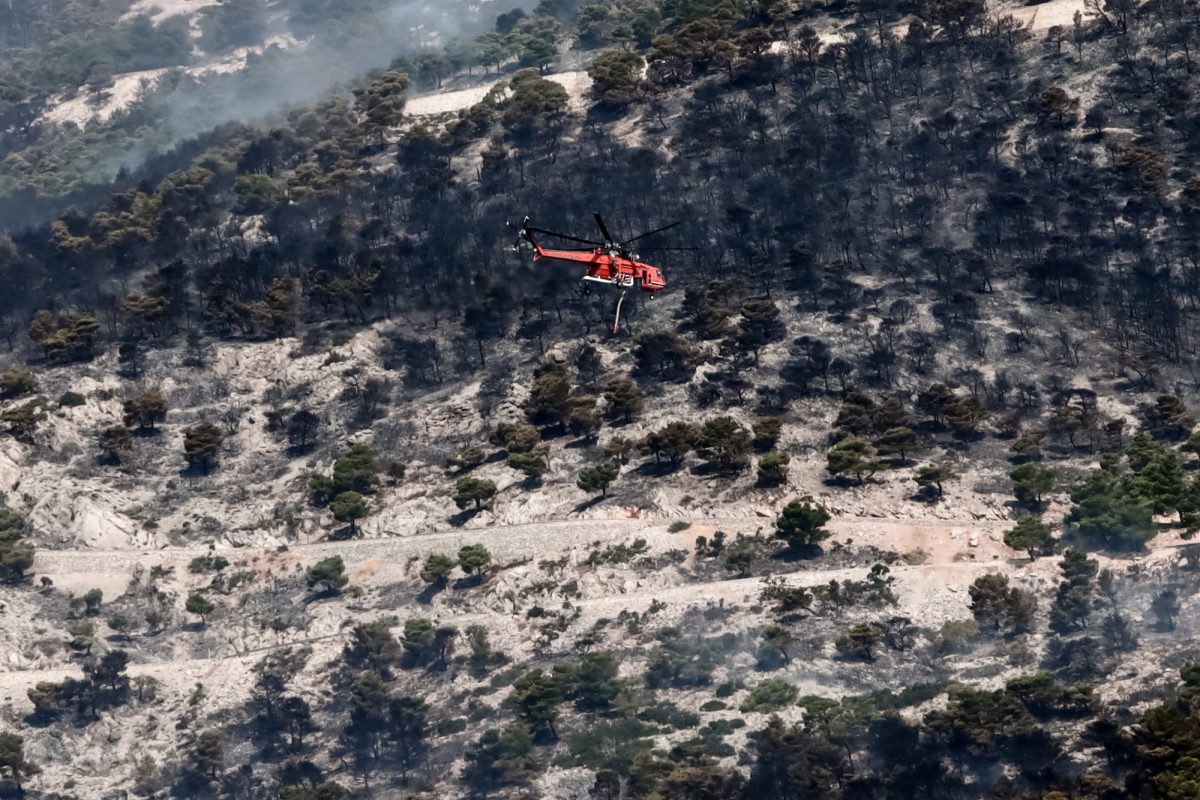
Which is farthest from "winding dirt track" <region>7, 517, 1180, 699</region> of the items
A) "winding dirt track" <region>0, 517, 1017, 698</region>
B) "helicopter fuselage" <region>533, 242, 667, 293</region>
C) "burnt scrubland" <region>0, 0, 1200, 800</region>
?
"helicopter fuselage" <region>533, 242, 667, 293</region>

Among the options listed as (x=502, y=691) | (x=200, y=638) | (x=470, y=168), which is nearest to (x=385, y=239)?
(x=470, y=168)

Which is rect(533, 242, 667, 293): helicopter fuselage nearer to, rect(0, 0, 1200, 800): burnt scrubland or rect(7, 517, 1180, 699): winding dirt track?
rect(0, 0, 1200, 800): burnt scrubland

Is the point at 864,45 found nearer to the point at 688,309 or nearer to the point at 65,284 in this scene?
the point at 688,309

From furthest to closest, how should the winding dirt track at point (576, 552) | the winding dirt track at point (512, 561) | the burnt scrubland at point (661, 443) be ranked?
the winding dirt track at point (512, 561)
the winding dirt track at point (576, 552)
the burnt scrubland at point (661, 443)

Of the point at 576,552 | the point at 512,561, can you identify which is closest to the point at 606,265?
the point at 576,552

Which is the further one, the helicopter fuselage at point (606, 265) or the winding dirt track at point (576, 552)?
the winding dirt track at point (576, 552)

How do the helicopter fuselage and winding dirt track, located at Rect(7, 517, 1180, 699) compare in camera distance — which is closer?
the helicopter fuselage

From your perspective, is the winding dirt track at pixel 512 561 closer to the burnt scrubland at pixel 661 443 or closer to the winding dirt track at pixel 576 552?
the winding dirt track at pixel 576 552

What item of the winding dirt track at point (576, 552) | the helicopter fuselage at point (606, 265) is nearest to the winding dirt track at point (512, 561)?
the winding dirt track at point (576, 552)
